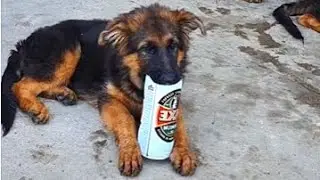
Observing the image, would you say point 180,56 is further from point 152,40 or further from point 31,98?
point 31,98

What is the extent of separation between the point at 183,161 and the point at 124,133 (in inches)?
17.0

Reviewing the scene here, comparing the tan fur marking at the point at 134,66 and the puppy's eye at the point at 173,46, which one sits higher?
the puppy's eye at the point at 173,46

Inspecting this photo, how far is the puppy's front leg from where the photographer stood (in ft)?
11.6

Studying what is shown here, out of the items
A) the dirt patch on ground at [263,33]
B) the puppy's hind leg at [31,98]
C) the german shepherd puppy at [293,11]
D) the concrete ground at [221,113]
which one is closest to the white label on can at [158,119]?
the concrete ground at [221,113]

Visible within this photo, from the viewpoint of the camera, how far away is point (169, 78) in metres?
3.42

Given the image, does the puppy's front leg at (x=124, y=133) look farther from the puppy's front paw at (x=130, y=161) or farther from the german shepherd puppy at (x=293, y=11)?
the german shepherd puppy at (x=293, y=11)

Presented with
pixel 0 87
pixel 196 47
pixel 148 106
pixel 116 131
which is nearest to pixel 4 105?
pixel 0 87

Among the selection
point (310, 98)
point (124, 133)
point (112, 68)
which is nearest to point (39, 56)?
point (112, 68)

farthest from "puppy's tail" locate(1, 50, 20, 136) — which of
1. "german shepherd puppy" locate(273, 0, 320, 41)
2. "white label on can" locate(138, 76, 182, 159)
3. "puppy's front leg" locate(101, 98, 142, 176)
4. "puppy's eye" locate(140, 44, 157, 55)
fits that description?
"german shepherd puppy" locate(273, 0, 320, 41)

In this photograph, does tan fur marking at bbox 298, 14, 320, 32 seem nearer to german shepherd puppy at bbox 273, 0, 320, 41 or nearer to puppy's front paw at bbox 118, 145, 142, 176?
german shepherd puppy at bbox 273, 0, 320, 41

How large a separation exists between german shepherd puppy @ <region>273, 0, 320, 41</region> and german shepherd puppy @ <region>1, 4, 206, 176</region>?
94.8 inches

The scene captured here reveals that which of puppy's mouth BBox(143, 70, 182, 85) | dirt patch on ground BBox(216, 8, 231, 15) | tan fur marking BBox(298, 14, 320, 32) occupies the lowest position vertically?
tan fur marking BBox(298, 14, 320, 32)

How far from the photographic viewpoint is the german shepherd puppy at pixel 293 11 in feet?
20.2

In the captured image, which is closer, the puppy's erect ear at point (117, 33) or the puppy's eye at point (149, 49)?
the puppy's eye at point (149, 49)
